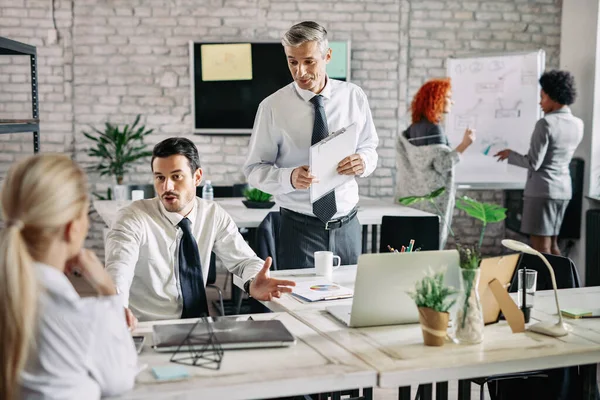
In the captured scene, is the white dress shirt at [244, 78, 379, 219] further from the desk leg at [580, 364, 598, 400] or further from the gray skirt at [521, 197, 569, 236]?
the gray skirt at [521, 197, 569, 236]

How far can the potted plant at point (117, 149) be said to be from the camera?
6035mm

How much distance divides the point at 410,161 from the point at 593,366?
3.12 m

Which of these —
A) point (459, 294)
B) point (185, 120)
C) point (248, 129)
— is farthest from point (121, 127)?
point (459, 294)

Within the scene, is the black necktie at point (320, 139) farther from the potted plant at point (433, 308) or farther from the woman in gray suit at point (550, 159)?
the woman in gray suit at point (550, 159)

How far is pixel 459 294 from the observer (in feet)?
5.98

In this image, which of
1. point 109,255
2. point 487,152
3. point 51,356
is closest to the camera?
point 51,356

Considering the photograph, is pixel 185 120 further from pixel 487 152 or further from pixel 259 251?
pixel 259 251

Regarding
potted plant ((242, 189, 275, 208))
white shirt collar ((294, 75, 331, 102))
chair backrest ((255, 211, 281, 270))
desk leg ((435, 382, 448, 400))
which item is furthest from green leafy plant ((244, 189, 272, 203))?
desk leg ((435, 382, 448, 400))

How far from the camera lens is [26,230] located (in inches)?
54.4

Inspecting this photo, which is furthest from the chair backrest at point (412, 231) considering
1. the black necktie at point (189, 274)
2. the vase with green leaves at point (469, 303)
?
the vase with green leaves at point (469, 303)

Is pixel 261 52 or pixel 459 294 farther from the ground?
pixel 261 52

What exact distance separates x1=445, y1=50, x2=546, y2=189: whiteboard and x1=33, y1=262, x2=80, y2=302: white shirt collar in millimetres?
5167

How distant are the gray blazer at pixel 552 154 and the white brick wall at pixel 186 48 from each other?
1658 millimetres

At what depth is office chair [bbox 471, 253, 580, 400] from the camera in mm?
2332
